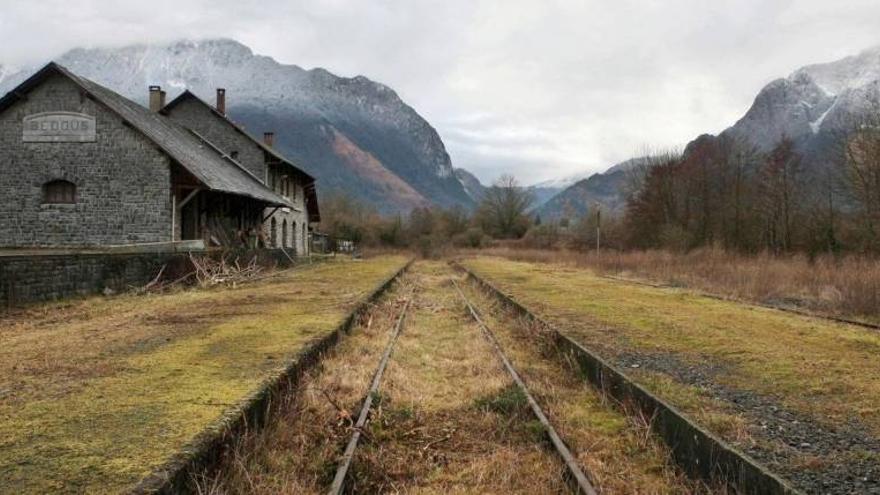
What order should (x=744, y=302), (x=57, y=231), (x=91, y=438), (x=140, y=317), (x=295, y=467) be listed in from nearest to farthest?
(x=91, y=438)
(x=295, y=467)
(x=140, y=317)
(x=744, y=302)
(x=57, y=231)

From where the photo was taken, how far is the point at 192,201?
25250 mm

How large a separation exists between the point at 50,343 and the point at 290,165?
108ft

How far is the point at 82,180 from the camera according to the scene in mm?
23891

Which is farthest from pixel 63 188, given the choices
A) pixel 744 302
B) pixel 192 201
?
pixel 744 302

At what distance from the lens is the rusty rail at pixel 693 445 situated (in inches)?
171

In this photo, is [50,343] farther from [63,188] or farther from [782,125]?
[782,125]

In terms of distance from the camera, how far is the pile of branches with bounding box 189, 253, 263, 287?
18.9 metres

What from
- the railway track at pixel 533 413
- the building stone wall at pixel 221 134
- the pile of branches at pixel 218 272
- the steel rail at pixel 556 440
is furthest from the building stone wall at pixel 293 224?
the steel rail at pixel 556 440

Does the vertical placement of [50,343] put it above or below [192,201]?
below

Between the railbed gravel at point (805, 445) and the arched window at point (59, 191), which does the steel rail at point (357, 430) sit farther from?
the arched window at point (59, 191)

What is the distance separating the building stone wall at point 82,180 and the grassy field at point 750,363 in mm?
14500

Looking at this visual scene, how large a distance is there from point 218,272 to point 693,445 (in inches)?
664

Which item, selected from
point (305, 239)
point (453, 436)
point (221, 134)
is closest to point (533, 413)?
point (453, 436)

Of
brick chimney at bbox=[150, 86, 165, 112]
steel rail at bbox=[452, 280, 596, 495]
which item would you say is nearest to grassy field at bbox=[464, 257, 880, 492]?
steel rail at bbox=[452, 280, 596, 495]
